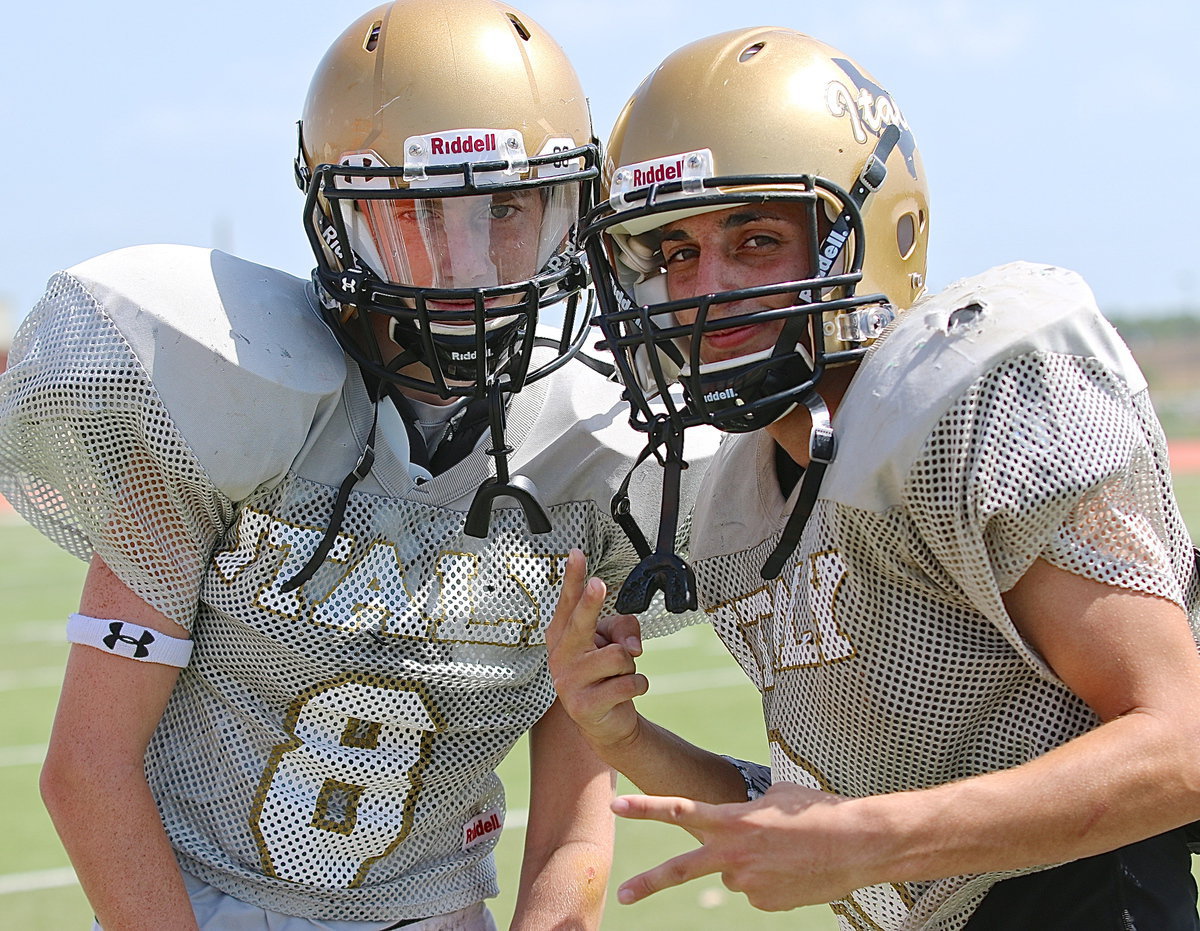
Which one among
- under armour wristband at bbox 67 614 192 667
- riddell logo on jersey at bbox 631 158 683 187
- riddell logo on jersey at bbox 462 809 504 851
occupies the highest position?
riddell logo on jersey at bbox 631 158 683 187

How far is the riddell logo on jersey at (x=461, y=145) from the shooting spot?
7.17 ft

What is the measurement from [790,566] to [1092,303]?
52cm

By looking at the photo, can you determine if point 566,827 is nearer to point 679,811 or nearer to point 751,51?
point 679,811

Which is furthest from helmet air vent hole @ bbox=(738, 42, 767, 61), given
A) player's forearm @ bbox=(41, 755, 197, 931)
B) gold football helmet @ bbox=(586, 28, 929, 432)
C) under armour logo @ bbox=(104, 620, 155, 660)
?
player's forearm @ bbox=(41, 755, 197, 931)

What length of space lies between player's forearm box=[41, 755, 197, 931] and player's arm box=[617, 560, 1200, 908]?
84cm

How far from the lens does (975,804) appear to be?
1481 millimetres

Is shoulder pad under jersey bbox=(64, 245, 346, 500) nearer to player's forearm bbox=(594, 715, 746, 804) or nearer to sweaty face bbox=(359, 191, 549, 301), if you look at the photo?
sweaty face bbox=(359, 191, 549, 301)

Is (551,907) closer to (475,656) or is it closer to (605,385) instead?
(475,656)

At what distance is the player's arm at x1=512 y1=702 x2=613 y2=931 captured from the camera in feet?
7.48

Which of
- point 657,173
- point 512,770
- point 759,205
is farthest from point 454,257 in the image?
point 512,770

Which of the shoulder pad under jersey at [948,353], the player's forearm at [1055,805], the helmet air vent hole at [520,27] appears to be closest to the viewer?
the player's forearm at [1055,805]

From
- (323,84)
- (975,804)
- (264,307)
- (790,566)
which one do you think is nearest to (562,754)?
(790,566)

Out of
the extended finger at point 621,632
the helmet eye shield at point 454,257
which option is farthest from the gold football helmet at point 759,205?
the extended finger at point 621,632

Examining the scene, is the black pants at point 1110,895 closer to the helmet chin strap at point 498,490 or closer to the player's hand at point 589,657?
the player's hand at point 589,657
